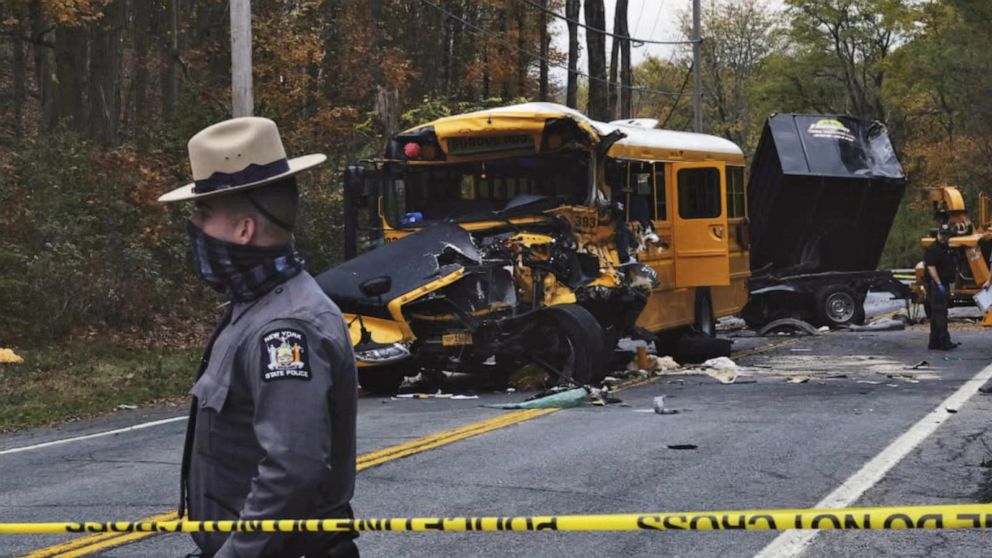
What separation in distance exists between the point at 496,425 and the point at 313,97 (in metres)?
27.5

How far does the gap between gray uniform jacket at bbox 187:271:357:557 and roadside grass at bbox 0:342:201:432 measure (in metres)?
9.48

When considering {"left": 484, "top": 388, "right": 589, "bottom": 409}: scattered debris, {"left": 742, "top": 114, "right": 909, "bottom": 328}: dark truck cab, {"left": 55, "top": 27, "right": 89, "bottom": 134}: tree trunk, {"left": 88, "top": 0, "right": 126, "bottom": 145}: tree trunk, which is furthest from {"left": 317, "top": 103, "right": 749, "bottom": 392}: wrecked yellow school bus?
{"left": 88, "top": 0, "right": 126, "bottom": 145}: tree trunk

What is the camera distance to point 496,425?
34.5 feet

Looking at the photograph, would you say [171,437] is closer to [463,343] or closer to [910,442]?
[463,343]

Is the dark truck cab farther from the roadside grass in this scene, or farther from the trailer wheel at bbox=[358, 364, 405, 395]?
the roadside grass

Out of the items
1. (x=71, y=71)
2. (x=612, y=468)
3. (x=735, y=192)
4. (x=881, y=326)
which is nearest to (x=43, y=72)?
(x=71, y=71)

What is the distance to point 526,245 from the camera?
1292 centimetres

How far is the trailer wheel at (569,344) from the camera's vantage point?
1262 centimetres

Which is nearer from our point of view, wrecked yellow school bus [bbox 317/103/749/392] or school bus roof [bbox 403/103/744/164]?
wrecked yellow school bus [bbox 317/103/749/392]

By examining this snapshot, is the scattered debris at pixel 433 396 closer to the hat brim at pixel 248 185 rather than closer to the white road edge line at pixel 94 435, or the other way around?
the white road edge line at pixel 94 435

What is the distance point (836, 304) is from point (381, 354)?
12200mm

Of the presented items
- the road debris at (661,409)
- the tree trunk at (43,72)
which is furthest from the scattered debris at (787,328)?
the tree trunk at (43,72)

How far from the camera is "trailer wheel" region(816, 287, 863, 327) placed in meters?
22.2

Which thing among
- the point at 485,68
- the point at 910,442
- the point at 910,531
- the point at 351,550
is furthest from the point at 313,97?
the point at 351,550
